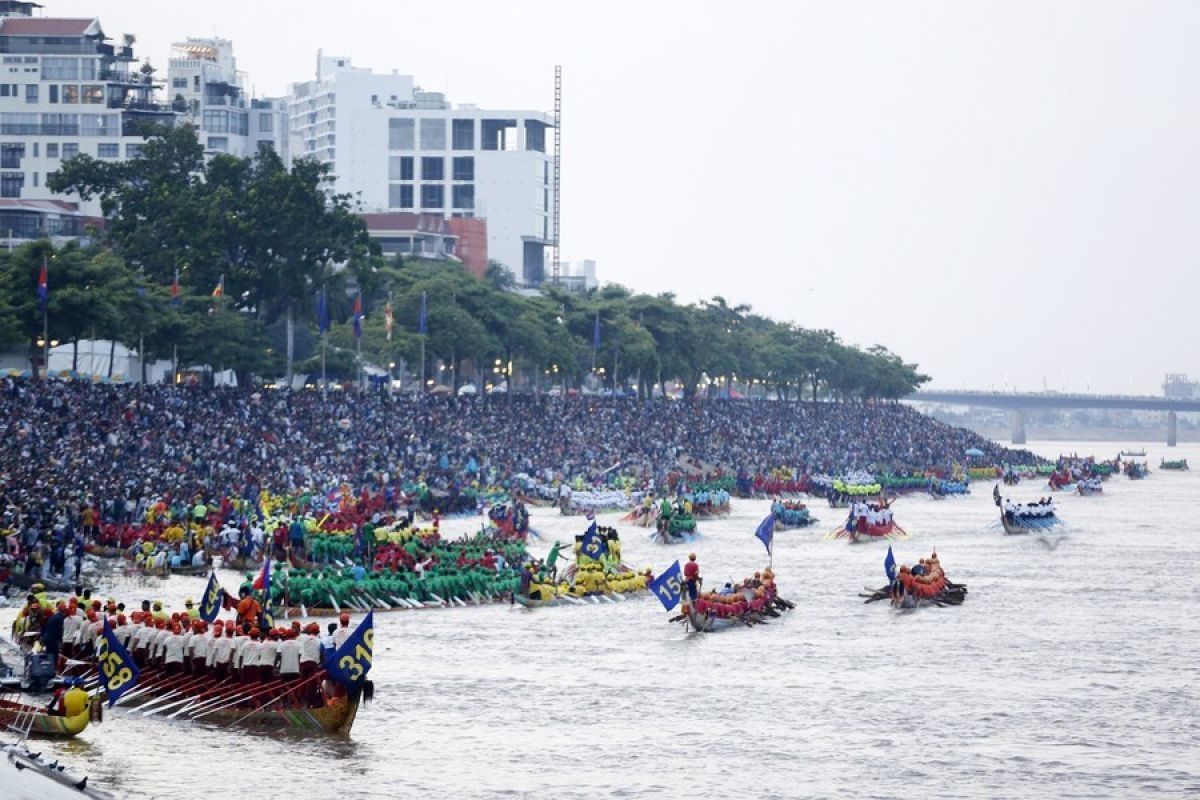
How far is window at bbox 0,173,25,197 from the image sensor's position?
169125 millimetres

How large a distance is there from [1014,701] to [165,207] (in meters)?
77.9

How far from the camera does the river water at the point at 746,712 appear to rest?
129 feet

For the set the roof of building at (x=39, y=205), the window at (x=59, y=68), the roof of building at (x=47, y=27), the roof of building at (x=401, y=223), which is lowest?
the roof of building at (x=39, y=205)

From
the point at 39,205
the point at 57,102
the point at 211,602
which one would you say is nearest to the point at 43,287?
the point at 211,602

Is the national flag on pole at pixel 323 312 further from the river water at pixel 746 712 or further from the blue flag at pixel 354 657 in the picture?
the blue flag at pixel 354 657

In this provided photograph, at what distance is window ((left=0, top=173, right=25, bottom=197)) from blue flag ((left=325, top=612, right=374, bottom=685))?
Answer: 138 meters

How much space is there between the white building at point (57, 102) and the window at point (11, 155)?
0.09 m

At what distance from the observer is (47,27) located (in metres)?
170

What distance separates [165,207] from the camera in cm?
11550

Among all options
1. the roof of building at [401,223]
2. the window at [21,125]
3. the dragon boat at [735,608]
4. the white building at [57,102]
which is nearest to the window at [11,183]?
the white building at [57,102]

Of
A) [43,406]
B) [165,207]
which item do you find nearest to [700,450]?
[165,207]

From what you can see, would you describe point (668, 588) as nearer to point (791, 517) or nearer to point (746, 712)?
point (746, 712)

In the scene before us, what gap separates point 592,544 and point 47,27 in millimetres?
119109

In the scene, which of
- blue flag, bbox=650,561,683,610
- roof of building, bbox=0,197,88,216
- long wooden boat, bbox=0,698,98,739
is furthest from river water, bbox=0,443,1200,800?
roof of building, bbox=0,197,88,216
